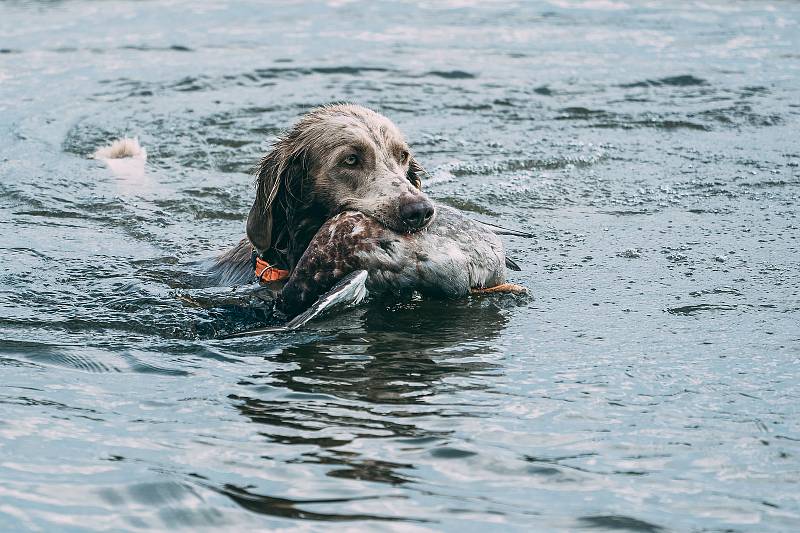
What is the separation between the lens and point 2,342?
20.8 ft

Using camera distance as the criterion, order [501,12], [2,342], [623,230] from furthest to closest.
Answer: [501,12] → [623,230] → [2,342]

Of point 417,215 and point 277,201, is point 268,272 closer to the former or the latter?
point 277,201

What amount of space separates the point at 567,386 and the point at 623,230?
367 cm

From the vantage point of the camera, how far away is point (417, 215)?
21.0 ft

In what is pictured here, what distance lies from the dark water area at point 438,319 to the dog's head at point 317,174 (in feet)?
1.69

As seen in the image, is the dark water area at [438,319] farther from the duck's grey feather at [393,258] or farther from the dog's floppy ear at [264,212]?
the dog's floppy ear at [264,212]

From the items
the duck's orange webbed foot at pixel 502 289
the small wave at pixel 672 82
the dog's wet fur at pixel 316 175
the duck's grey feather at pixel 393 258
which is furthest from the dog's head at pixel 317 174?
the small wave at pixel 672 82

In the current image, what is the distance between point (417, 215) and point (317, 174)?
111 centimetres

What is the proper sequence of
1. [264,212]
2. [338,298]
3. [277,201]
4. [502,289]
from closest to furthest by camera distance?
[338,298] < [502,289] < [264,212] < [277,201]

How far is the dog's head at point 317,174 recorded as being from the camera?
7207 millimetres

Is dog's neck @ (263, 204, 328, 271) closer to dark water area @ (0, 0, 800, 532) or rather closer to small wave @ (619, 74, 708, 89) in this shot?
dark water area @ (0, 0, 800, 532)

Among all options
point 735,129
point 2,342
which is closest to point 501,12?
point 735,129

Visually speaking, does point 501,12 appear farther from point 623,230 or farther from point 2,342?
point 2,342

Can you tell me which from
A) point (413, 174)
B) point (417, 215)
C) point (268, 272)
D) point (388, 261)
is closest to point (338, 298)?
point (388, 261)
